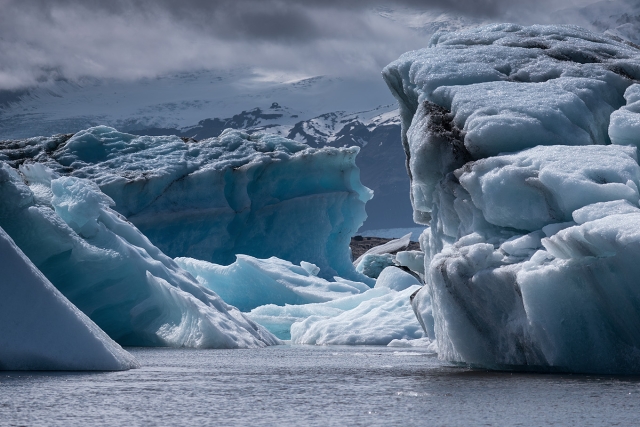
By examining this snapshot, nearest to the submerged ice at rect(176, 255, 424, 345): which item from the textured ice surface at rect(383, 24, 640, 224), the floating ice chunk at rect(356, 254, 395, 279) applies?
the textured ice surface at rect(383, 24, 640, 224)

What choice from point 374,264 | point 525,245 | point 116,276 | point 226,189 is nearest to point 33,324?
point 525,245

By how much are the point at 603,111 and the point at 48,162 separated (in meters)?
17.1

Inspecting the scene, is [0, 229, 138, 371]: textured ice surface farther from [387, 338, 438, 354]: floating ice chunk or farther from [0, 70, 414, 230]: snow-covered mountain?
[0, 70, 414, 230]: snow-covered mountain

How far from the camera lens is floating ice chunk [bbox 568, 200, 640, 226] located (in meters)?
6.58

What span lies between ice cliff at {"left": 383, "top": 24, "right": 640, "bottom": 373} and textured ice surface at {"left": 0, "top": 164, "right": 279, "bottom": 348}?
3751 mm

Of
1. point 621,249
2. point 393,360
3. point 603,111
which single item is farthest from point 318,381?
point 603,111

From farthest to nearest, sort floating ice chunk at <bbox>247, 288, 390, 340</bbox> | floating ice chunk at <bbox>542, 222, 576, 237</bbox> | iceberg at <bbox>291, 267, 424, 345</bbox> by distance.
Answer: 1. floating ice chunk at <bbox>247, 288, 390, 340</bbox>
2. iceberg at <bbox>291, 267, 424, 345</bbox>
3. floating ice chunk at <bbox>542, 222, 576, 237</bbox>

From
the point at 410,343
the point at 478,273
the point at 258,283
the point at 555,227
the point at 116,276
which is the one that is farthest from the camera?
the point at 258,283

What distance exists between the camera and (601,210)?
21.7 ft

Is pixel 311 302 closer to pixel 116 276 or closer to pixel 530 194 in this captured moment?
pixel 116 276

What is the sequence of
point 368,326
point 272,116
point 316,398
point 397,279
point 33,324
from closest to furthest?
point 316,398 < point 33,324 < point 368,326 < point 397,279 < point 272,116

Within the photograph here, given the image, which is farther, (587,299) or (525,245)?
(525,245)

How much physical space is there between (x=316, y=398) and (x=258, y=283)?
14.1 m

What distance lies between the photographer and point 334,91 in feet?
444
